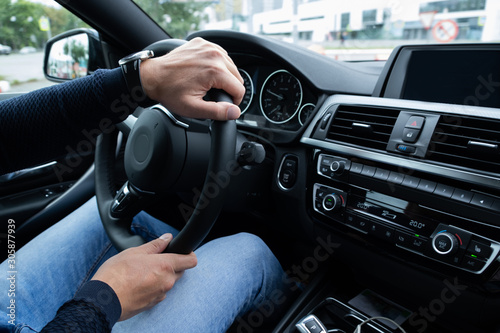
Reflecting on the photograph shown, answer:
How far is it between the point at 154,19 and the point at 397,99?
1030 mm

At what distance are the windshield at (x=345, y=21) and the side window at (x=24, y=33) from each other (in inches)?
16.0

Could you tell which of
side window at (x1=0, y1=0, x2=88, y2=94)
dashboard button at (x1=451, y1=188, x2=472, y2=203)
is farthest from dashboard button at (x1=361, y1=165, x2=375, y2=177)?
side window at (x1=0, y1=0, x2=88, y2=94)

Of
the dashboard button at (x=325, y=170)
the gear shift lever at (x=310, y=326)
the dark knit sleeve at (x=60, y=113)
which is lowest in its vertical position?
the gear shift lever at (x=310, y=326)

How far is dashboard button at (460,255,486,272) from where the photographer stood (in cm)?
87

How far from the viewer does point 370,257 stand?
1.12 metres

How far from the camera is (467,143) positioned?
2.90 feet

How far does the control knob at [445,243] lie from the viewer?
0.89 metres

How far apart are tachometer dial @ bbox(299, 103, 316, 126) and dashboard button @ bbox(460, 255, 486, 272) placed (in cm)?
66

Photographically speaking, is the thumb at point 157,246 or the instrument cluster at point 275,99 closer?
the thumb at point 157,246

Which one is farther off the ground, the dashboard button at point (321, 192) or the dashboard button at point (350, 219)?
the dashboard button at point (321, 192)

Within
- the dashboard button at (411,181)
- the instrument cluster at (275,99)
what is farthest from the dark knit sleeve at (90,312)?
the instrument cluster at (275,99)

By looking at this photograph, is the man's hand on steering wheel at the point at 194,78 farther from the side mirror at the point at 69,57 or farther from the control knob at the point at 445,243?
the side mirror at the point at 69,57

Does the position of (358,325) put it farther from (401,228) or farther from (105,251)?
(105,251)

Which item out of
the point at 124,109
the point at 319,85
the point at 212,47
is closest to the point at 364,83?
the point at 319,85
